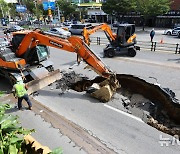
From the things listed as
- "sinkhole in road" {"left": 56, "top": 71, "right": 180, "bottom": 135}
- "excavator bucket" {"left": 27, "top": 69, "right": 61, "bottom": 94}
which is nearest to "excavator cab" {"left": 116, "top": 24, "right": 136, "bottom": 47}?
"sinkhole in road" {"left": 56, "top": 71, "right": 180, "bottom": 135}

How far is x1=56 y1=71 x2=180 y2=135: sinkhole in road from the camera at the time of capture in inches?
302

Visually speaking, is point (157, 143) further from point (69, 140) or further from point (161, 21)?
point (161, 21)

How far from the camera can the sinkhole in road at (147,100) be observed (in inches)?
302

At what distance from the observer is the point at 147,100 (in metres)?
8.83

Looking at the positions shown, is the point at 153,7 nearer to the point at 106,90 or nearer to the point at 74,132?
the point at 106,90

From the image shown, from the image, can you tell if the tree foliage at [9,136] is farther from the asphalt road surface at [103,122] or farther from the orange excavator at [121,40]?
the orange excavator at [121,40]

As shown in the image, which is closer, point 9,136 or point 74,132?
point 9,136

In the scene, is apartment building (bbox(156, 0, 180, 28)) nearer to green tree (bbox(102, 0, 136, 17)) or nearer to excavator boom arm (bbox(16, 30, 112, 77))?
green tree (bbox(102, 0, 136, 17))

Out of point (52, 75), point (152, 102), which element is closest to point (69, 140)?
point (152, 102)

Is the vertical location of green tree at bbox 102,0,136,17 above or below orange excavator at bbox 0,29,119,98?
above

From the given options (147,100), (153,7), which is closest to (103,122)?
(147,100)

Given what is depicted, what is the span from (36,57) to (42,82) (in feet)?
5.21

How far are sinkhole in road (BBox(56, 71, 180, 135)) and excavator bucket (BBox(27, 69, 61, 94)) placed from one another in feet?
1.52

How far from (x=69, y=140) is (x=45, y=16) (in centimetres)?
6208
